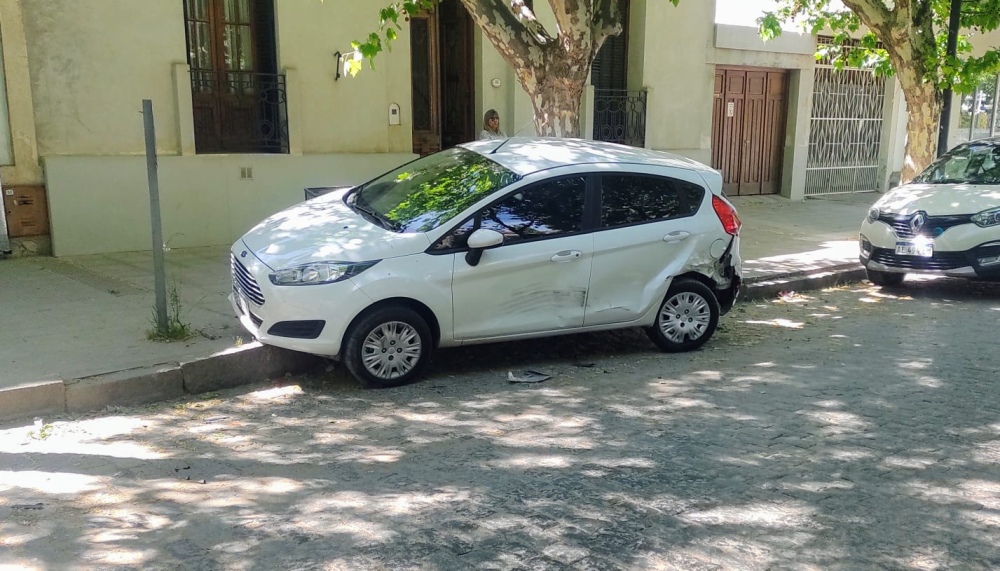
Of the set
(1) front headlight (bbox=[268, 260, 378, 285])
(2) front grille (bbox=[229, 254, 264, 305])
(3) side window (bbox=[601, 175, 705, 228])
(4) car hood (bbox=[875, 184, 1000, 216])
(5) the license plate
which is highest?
(3) side window (bbox=[601, 175, 705, 228])

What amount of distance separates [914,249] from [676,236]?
3.99m

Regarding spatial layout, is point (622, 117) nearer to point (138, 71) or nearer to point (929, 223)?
point (929, 223)

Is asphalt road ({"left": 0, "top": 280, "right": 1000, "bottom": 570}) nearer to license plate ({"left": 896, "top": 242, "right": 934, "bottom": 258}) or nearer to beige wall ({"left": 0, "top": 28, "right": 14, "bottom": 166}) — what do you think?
license plate ({"left": 896, "top": 242, "right": 934, "bottom": 258})

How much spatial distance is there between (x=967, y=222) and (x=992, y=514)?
5.98 metres

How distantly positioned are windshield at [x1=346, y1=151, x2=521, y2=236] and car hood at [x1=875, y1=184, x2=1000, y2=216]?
214 inches

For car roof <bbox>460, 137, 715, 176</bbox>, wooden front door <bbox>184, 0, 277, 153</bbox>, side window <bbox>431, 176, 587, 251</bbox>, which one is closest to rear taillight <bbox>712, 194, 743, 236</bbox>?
car roof <bbox>460, 137, 715, 176</bbox>

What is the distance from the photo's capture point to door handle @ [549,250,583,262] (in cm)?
668

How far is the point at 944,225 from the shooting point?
9.47 metres

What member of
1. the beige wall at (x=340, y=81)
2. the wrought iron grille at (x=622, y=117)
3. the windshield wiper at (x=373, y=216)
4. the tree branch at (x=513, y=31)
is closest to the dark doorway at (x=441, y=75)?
the beige wall at (x=340, y=81)

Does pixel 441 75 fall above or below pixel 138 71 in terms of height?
above

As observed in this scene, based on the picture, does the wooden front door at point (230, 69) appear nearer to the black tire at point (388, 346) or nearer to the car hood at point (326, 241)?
the car hood at point (326, 241)

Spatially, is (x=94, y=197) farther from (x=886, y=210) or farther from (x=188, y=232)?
(x=886, y=210)

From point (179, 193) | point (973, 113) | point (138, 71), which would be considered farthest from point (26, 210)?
point (973, 113)

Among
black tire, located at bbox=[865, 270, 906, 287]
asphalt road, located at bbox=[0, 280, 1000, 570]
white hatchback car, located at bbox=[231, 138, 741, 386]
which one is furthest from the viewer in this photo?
black tire, located at bbox=[865, 270, 906, 287]
